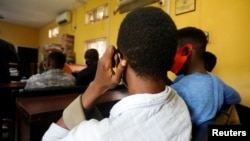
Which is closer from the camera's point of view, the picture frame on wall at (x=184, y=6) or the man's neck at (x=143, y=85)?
the man's neck at (x=143, y=85)

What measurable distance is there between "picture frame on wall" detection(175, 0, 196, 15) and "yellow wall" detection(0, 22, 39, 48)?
20.8 ft

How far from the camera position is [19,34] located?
7184 mm

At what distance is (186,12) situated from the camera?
8.18ft

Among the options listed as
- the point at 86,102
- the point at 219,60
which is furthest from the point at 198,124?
the point at 219,60

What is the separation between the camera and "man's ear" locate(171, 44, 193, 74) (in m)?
0.83

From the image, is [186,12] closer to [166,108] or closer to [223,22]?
[223,22]

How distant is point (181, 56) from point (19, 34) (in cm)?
766

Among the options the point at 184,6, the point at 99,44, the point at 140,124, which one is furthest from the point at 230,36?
the point at 99,44

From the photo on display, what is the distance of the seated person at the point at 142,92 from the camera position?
1.52ft

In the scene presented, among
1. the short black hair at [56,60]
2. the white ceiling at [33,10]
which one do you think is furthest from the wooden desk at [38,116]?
the white ceiling at [33,10]

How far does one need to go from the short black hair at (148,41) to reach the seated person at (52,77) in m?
1.56

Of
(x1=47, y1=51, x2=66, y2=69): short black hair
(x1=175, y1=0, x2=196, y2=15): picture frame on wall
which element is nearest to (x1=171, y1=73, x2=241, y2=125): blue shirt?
(x1=47, y1=51, x2=66, y2=69): short black hair

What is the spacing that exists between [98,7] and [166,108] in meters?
4.05

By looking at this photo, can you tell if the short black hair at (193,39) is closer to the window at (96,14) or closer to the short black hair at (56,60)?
Result: the short black hair at (56,60)
